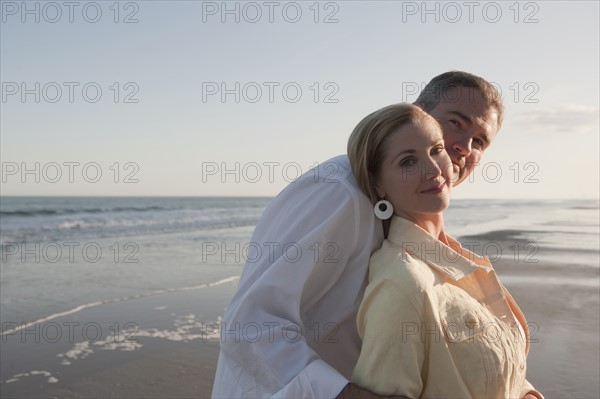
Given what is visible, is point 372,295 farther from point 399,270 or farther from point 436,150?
point 436,150

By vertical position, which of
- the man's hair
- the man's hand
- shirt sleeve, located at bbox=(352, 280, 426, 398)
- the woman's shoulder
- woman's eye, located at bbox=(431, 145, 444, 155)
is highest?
the man's hair

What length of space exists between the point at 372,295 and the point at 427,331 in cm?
18

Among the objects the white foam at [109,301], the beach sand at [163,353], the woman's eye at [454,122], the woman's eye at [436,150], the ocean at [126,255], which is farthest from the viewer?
the ocean at [126,255]

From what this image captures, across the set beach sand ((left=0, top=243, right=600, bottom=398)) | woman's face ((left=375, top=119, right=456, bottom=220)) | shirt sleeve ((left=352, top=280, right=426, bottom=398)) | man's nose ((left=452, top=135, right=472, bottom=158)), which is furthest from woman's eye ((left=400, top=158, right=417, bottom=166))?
beach sand ((left=0, top=243, right=600, bottom=398))

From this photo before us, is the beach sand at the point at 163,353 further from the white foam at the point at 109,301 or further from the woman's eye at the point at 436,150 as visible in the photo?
the woman's eye at the point at 436,150

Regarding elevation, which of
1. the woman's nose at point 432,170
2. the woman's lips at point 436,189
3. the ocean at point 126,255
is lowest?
the ocean at point 126,255

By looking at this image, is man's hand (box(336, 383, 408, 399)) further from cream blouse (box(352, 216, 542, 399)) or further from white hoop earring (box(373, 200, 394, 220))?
white hoop earring (box(373, 200, 394, 220))

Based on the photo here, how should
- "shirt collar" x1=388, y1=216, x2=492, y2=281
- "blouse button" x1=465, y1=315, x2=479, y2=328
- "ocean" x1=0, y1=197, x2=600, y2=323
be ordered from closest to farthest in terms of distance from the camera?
"blouse button" x1=465, y1=315, x2=479, y2=328
"shirt collar" x1=388, y1=216, x2=492, y2=281
"ocean" x1=0, y1=197, x2=600, y2=323

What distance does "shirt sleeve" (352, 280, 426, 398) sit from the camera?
5.14ft

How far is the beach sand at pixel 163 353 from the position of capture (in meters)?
5.25

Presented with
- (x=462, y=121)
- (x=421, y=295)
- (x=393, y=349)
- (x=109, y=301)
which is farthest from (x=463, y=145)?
(x=109, y=301)

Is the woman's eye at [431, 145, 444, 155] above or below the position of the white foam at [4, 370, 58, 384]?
above

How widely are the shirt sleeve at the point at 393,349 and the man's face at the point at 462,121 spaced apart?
1223mm

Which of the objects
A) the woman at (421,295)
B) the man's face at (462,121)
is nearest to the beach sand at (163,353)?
the man's face at (462,121)
